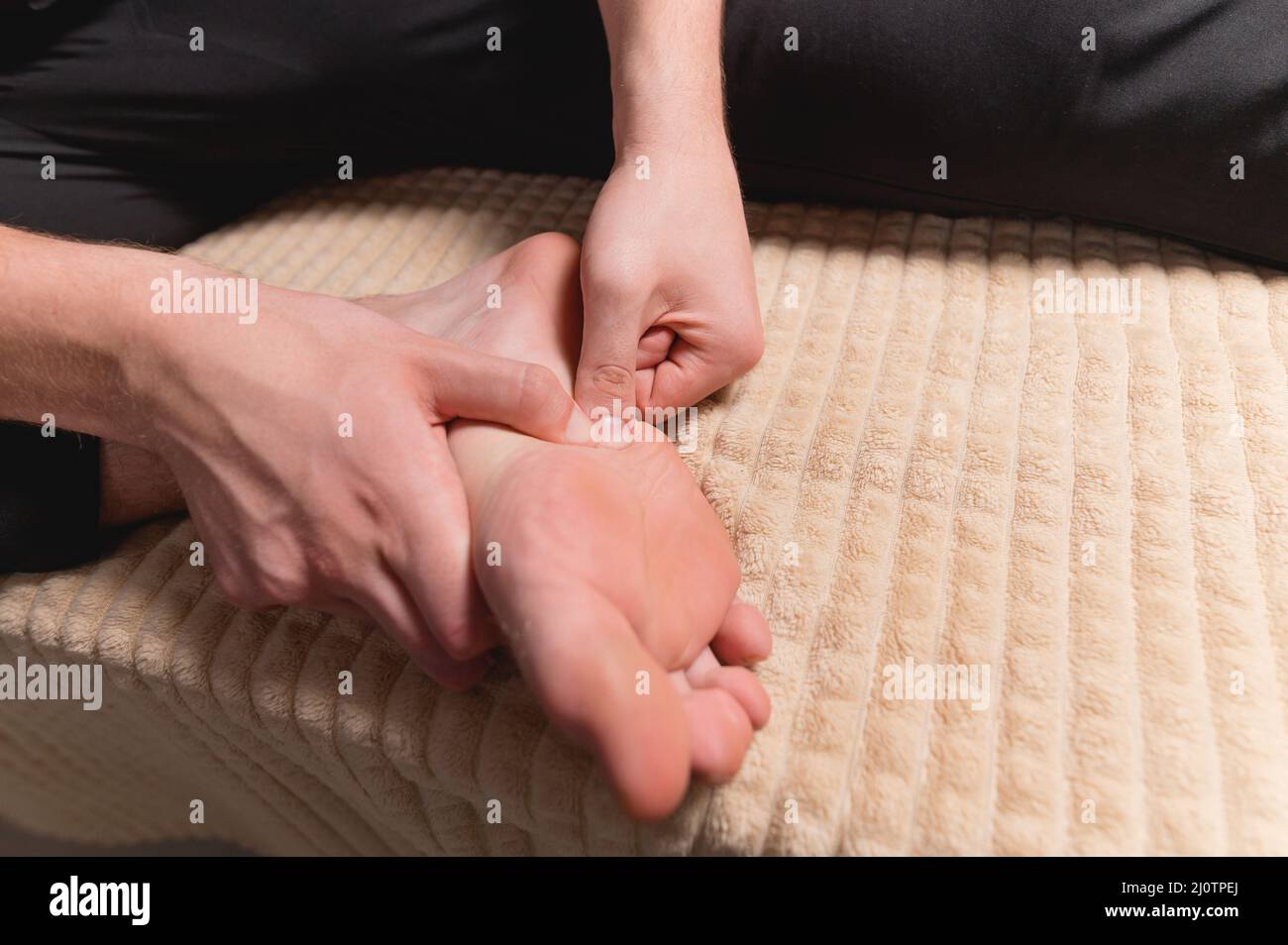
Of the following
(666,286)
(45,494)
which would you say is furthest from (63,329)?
(666,286)

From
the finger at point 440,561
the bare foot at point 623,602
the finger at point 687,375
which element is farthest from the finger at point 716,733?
the finger at point 687,375

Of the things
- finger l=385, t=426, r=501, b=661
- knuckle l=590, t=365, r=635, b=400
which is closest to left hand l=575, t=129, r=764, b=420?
knuckle l=590, t=365, r=635, b=400

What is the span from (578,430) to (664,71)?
0.97ft

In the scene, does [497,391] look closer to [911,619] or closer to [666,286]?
[666,286]

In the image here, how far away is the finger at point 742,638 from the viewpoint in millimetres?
472

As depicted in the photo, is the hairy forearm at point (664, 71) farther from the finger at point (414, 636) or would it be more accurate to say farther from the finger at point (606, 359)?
the finger at point (414, 636)

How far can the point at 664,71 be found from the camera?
63 cm

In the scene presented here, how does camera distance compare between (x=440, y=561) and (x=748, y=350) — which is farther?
(x=748, y=350)

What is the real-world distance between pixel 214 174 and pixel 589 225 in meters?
0.44

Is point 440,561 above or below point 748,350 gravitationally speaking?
below

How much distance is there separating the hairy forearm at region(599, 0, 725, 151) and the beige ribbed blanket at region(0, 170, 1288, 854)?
136 millimetres

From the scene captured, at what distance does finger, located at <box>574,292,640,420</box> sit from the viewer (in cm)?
56
